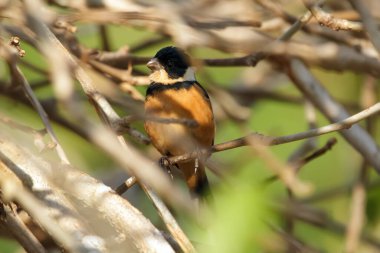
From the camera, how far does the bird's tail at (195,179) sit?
395cm

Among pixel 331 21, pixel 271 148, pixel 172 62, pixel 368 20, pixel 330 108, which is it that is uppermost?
pixel 368 20

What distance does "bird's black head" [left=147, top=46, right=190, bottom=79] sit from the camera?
413cm

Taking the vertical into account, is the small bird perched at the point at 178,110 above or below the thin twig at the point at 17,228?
below

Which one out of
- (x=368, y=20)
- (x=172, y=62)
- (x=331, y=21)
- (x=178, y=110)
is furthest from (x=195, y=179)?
(x=368, y=20)

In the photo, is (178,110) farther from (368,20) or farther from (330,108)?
(368,20)

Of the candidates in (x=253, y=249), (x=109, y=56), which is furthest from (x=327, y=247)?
(x=253, y=249)

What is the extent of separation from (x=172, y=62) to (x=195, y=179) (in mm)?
616

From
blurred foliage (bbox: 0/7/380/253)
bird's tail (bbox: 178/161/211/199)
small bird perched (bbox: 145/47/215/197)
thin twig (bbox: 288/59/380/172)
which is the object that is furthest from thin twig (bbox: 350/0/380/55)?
bird's tail (bbox: 178/161/211/199)

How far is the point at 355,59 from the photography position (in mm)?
3693

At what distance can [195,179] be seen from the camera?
3986 millimetres

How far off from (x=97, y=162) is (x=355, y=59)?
60.5 inches

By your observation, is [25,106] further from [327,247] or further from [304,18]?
[327,247]

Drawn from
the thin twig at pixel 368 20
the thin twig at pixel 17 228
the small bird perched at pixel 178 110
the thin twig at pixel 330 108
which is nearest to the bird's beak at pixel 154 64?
the small bird perched at pixel 178 110

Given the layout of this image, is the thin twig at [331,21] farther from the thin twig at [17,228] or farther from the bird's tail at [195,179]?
the bird's tail at [195,179]
